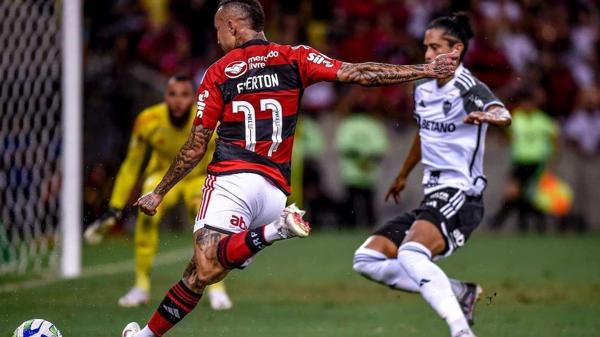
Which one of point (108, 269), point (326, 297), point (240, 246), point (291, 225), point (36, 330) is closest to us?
point (291, 225)

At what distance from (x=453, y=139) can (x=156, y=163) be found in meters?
3.71

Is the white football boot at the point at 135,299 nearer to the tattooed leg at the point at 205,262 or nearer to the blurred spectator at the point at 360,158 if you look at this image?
the tattooed leg at the point at 205,262

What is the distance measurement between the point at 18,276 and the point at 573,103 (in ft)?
36.9

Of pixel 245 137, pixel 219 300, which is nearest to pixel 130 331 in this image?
pixel 245 137

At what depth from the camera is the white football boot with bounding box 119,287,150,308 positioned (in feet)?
35.0

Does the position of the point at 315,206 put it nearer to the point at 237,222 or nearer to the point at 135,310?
the point at 135,310

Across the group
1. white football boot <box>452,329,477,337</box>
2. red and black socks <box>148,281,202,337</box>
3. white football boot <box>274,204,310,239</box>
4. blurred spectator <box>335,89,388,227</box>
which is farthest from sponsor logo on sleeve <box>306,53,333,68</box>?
blurred spectator <box>335,89,388,227</box>

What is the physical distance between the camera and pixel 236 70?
7.31 meters

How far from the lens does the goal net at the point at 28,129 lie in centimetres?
1364

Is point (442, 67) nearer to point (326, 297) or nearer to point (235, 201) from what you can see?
point (235, 201)

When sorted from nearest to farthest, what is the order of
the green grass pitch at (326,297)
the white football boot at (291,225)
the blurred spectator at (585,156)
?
1. the white football boot at (291,225)
2. the green grass pitch at (326,297)
3. the blurred spectator at (585,156)

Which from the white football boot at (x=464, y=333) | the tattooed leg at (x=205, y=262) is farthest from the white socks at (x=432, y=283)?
the tattooed leg at (x=205, y=262)

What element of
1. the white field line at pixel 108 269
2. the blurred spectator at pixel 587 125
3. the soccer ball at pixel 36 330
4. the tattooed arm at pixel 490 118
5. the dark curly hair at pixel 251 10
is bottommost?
the white field line at pixel 108 269

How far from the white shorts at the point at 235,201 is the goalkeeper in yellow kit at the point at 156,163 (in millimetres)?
3437
